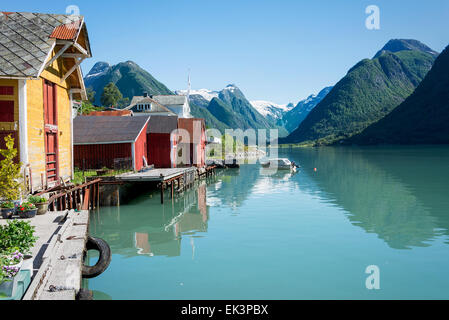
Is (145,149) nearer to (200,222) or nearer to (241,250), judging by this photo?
(200,222)

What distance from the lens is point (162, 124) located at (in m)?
42.9

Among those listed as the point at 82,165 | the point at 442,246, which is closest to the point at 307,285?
the point at 442,246

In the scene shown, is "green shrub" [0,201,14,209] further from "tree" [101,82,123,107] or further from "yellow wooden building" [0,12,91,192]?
"tree" [101,82,123,107]

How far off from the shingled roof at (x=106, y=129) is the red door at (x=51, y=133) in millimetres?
11658

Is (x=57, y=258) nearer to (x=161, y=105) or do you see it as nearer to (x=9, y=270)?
A: (x=9, y=270)

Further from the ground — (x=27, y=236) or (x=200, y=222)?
(x=27, y=236)

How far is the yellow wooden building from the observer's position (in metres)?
17.7

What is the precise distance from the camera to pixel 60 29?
66.1ft

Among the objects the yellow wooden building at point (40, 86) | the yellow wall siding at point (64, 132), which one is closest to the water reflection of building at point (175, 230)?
the yellow wooden building at point (40, 86)

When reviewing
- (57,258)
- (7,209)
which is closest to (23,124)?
(7,209)

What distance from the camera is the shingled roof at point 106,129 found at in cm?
3503

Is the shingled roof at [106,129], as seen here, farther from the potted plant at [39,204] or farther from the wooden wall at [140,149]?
the potted plant at [39,204]

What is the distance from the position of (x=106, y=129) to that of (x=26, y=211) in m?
23.9

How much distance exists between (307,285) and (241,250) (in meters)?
4.80
